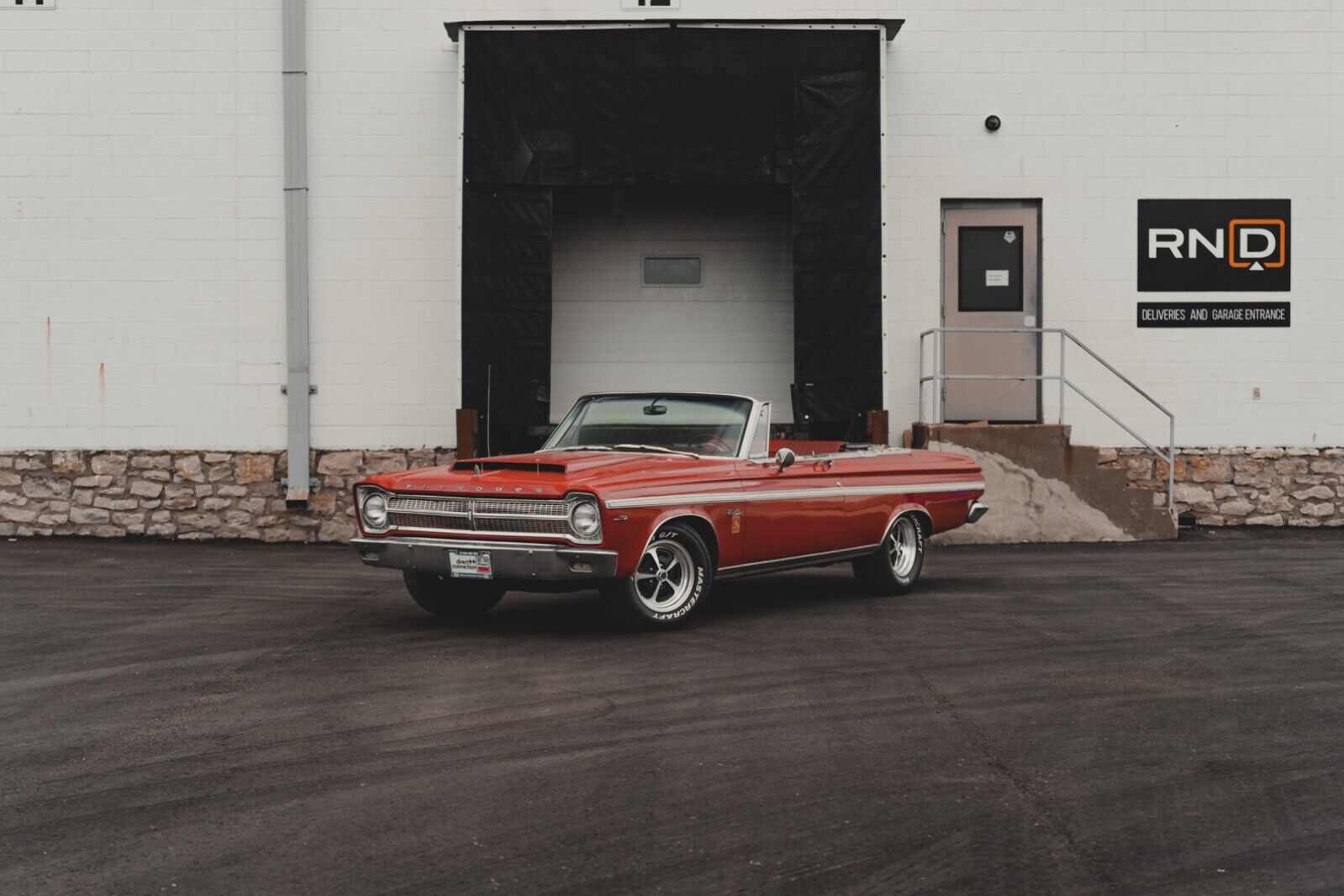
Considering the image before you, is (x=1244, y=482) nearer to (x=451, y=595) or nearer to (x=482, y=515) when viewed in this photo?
(x=451, y=595)

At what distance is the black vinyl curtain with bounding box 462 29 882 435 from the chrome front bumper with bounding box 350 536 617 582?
6.30 m

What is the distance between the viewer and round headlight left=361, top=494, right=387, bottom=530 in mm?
9320

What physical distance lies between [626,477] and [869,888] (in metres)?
4.83

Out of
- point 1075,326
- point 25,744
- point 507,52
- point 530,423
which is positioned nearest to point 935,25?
point 1075,326

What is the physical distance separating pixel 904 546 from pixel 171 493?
27.2 ft

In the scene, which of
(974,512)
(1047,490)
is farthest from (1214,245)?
(974,512)

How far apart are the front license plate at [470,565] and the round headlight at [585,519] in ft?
1.72

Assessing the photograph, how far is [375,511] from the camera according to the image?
9.37 meters

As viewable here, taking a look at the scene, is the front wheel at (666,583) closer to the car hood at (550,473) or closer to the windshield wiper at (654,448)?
the car hood at (550,473)

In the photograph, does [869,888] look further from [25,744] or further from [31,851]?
[25,744]

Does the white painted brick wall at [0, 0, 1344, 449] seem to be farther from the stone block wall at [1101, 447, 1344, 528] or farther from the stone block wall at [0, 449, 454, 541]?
the stone block wall at [1101, 447, 1344, 528]

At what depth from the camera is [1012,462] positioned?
15555 mm

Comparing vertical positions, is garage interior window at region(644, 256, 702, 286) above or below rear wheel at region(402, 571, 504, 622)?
above

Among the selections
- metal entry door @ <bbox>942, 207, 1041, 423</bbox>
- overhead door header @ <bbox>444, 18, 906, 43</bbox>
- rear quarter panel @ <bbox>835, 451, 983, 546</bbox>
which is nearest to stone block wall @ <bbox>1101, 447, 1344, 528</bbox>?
metal entry door @ <bbox>942, 207, 1041, 423</bbox>
